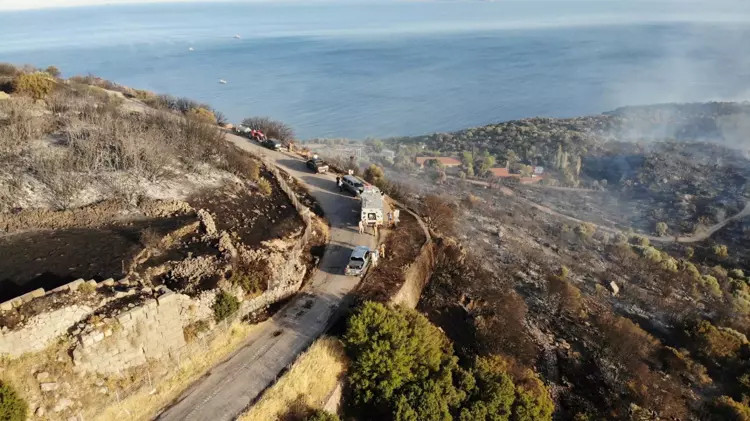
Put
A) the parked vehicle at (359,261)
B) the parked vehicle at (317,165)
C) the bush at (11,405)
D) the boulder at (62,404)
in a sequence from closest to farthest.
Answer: the bush at (11,405)
the boulder at (62,404)
the parked vehicle at (359,261)
the parked vehicle at (317,165)

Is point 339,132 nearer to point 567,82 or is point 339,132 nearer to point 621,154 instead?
point 621,154

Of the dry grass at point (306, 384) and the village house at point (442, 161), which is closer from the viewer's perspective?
the dry grass at point (306, 384)

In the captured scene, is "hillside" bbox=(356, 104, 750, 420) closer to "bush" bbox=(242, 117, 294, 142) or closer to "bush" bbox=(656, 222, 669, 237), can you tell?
"bush" bbox=(656, 222, 669, 237)

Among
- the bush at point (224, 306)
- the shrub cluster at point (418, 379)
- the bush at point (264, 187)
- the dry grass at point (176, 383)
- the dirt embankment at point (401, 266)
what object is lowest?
the shrub cluster at point (418, 379)

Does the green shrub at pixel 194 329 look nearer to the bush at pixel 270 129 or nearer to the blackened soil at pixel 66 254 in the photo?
the blackened soil at pixel 66 254

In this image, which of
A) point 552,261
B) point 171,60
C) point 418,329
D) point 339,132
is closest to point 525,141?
point 339,132

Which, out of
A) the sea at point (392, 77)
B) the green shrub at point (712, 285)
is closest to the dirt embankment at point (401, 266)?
the green shrub at point (712, 285)

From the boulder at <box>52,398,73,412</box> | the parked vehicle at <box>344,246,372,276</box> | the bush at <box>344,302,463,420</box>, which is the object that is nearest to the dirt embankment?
the parked vehicle at <box>344,246,372,276</box>
